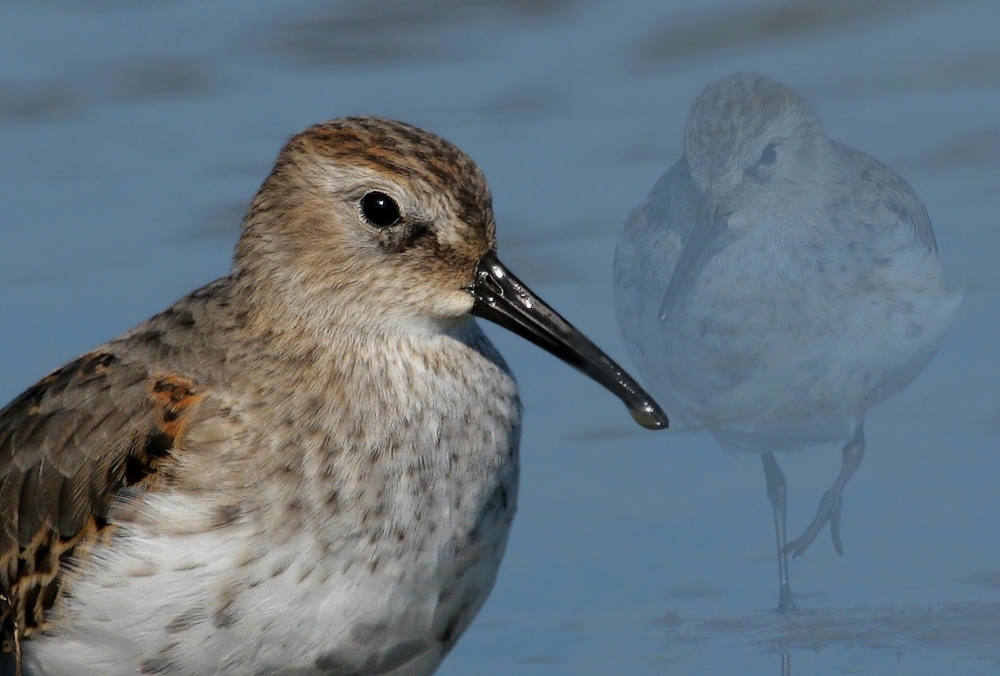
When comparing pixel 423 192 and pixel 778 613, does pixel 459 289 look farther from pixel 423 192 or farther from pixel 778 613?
pixel 778 613

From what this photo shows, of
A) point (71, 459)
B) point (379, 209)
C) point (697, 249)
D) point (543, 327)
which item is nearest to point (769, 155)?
point (697, 249)

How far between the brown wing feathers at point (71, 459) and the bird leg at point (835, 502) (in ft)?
8.03

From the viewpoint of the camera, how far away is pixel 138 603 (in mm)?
4898

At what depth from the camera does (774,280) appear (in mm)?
7922

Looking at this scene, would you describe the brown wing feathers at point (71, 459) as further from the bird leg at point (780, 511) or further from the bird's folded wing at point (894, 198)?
the bird's folded wing at point (894, 198)

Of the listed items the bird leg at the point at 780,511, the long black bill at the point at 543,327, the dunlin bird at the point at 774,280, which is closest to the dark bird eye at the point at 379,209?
the long black bill at the point at 543,327

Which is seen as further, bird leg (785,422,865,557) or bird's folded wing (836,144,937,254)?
bird's folded wing (836,144,937,254)

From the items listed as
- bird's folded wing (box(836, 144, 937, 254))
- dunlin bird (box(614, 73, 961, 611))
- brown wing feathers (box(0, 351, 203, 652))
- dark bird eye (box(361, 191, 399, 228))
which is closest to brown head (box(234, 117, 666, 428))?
dark bird eye (box(361, 191, 399, 228))

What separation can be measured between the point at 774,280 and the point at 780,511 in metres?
1.34

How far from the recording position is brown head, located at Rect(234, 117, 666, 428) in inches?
194

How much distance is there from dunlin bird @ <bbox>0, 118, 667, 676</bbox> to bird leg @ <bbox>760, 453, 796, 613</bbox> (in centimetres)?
152

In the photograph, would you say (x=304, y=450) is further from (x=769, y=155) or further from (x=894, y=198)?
(x=769, y=155)

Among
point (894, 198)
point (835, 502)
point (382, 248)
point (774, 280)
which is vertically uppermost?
point (382, 248)

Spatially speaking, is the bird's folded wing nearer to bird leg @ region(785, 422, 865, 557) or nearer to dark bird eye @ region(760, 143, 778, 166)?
dark bird eye @ region(760, 143, 778, 166)
